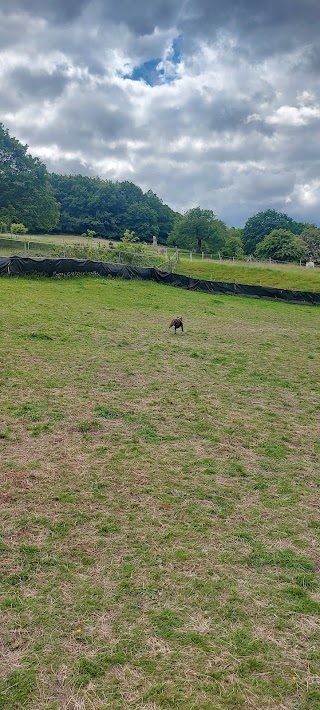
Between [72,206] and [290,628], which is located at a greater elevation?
[72,206]

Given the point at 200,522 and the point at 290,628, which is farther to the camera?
the point at 200,522

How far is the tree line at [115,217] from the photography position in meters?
60.9

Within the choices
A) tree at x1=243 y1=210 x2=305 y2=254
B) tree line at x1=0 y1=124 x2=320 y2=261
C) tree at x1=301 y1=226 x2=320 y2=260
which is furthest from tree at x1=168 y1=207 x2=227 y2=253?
tree at x1=243 y1=210 x2=305 y2=254

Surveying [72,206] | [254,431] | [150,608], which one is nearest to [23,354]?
[254,431]

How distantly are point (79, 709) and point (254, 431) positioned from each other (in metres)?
4.22

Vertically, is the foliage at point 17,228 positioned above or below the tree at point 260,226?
below

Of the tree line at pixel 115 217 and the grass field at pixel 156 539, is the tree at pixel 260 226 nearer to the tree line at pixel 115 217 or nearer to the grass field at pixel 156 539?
the tree line at pixel 115 217

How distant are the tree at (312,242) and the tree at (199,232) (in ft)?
44.4

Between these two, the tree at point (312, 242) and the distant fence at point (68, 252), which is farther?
the tree at point (312, 242)

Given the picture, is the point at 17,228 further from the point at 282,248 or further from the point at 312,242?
the point at 312,242

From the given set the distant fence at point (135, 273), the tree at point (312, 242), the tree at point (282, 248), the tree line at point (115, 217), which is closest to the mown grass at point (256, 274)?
the distant fence at point (135, 273)

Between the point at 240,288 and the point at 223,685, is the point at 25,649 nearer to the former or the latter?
the point at 223,685

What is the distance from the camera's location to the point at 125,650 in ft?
7.97

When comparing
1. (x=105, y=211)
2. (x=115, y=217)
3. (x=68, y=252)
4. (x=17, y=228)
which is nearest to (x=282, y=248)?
(x=17, y=228)
